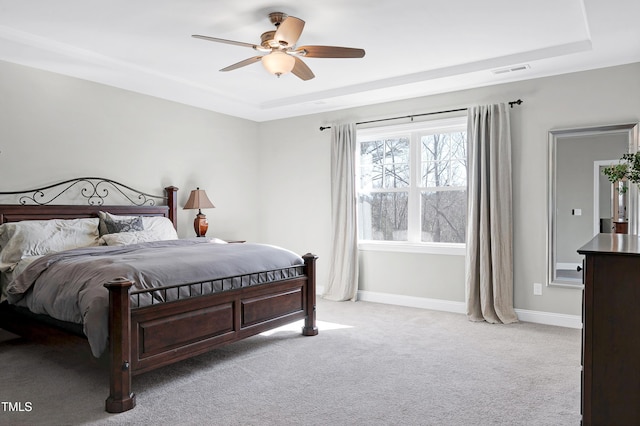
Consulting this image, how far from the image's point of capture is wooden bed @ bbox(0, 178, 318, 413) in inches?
97.9

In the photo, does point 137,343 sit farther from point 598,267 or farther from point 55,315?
point 598,267

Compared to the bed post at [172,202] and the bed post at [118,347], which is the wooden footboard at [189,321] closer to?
the bed post at [118,347]

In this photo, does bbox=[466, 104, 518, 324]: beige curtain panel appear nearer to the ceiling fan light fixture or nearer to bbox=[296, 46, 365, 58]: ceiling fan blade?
bbox=[296, 46, 365, 58]: ceiling fan blade

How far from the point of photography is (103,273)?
272 cm

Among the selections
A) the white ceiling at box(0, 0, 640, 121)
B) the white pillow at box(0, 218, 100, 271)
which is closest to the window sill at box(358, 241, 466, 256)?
the white ceiling at box(0, 0, 640, 121)

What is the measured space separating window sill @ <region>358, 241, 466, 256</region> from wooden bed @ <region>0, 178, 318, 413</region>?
5.41 feet

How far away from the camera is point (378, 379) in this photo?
295 cm

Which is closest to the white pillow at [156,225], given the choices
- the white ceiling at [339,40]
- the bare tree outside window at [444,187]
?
the white ceiling at [339,40]

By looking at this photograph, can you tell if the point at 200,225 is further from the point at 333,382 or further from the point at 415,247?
the point at 333,382

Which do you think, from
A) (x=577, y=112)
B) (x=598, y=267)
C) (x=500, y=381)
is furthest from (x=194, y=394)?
(x=577, y=112)

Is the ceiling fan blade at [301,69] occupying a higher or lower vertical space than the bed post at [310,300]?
higher

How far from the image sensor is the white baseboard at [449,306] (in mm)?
4250

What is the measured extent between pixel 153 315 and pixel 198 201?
2.74 m

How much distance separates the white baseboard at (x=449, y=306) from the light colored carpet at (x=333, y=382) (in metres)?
0.27
